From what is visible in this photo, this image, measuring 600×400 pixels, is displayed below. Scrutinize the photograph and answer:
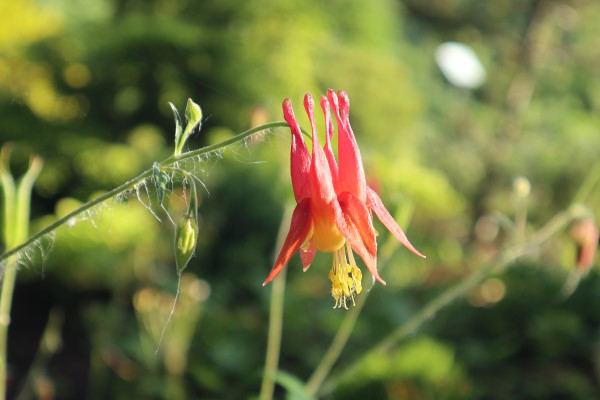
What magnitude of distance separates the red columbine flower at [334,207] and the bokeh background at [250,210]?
11 cm

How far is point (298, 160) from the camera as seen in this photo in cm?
120

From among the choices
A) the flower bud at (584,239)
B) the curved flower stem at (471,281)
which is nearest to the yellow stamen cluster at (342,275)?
the curved flower stem at (471,281)

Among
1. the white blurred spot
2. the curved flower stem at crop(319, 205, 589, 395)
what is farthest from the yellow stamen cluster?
the white blurred spot

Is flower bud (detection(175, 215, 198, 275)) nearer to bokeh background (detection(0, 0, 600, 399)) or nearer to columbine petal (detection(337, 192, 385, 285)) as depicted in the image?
bokeh background (detection(0, 0, 600, 399))

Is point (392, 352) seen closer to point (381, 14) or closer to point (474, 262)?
point (474, 262)

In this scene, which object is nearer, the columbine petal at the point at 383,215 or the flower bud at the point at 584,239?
the columbine petal at the point at 383,215

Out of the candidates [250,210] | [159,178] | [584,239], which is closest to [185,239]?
[159,178]

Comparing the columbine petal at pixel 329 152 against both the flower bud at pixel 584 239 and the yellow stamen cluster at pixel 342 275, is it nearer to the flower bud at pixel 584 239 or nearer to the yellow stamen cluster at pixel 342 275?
the yellow stamen cluster at pixel 342 275

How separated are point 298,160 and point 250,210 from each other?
424cm

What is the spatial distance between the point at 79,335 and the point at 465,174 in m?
7.15

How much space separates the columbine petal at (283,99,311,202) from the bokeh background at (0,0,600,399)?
0.09m

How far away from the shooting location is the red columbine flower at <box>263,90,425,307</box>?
1125mm

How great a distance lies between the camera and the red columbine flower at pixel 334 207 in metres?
1.12

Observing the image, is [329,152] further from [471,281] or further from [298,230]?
[471,281]
